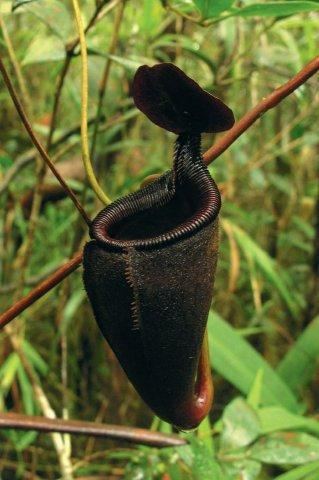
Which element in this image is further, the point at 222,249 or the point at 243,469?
the point at 222,249

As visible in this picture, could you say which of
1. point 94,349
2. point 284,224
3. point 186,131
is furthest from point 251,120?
point 284,224

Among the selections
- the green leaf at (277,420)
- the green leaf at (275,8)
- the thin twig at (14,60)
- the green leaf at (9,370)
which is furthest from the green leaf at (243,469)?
the green leaf at (9,370)

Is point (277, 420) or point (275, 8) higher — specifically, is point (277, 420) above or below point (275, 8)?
below

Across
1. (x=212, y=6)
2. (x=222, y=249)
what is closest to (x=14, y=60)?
(x=212, y=6)

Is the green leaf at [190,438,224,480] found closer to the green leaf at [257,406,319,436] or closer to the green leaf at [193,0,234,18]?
the green leaf at [257,406,319,436]

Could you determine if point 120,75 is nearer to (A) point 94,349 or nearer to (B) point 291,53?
(B) point 291,53

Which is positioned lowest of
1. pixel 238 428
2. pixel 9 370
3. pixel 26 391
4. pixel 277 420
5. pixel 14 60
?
pixel 26 391

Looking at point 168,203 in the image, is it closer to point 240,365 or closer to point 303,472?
point 303,472

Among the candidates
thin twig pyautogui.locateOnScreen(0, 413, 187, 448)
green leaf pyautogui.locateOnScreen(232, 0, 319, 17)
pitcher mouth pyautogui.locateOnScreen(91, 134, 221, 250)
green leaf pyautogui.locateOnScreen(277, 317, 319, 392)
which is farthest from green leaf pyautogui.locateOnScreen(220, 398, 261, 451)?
green leaf pyautogui.locateOnScreen(277, 317, 319, 392)
